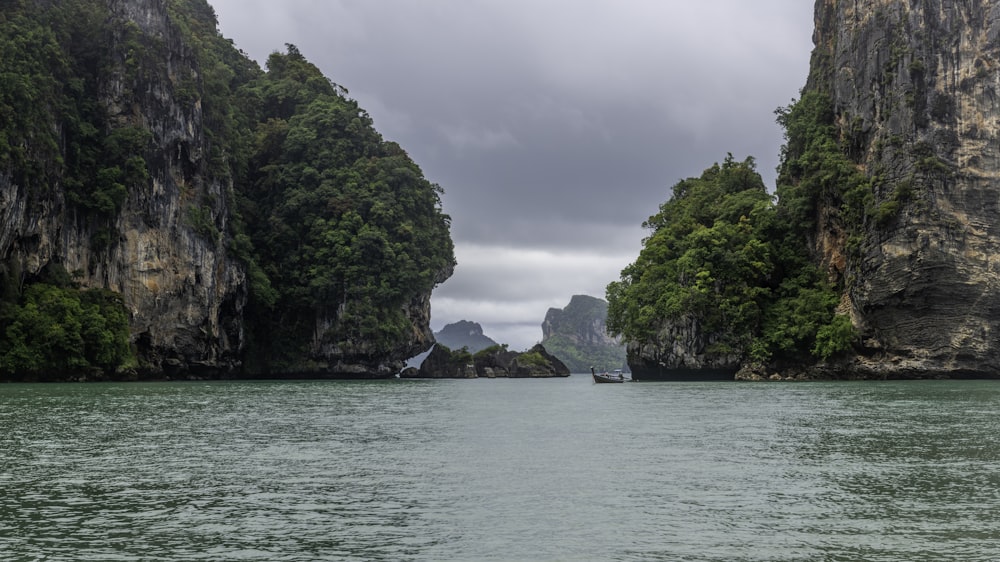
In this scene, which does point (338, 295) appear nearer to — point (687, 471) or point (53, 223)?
point (53, 223)

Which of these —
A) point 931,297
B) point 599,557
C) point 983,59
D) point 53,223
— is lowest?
point 599,557

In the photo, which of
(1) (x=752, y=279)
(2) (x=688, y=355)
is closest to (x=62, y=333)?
(2) (x=688, y=355)

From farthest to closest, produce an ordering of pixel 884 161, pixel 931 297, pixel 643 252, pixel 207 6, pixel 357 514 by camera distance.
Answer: pixel 207 6
pixel 643 252
pixel 884 161
pixel 931 297
pixel 357 514

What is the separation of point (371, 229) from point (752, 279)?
39.7 meters

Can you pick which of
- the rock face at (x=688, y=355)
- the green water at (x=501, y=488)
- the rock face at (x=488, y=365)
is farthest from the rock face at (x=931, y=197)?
the rock face at (x=488, y=365)

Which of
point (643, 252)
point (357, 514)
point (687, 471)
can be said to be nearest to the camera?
point (357, 514)

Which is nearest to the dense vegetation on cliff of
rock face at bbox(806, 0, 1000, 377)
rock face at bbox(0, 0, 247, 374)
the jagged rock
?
rock face at bbox(806, 0, 1000, 377)

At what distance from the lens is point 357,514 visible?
12758mm

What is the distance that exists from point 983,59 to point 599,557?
6524cm

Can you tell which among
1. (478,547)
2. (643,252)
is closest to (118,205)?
(643,252)

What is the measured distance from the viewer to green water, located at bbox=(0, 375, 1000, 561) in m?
10.8

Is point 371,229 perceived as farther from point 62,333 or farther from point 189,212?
point 62,333

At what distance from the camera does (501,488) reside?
49.2ft

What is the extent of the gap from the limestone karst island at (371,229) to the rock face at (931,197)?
0.52 feet
